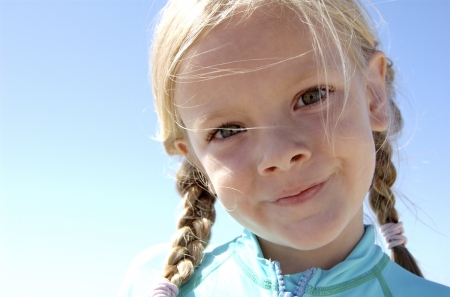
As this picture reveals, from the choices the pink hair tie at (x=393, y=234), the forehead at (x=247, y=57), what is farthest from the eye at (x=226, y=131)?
the pink hair tie at (x=393, y=234)

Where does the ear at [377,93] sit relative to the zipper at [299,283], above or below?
above

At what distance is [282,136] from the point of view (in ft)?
6.67

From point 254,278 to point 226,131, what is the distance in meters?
0.68

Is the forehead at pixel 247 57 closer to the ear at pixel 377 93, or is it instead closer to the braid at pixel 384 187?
the ear at pixel 377 93

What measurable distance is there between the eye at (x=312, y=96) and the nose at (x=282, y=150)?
146mm

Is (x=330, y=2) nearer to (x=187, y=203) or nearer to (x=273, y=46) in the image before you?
(x=273, y=46)

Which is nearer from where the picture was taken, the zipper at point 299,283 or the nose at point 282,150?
the nose at point 282,150

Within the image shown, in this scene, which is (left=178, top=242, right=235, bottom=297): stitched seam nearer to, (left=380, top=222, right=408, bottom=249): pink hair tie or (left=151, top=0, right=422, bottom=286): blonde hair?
(left=151, top=0, right=422, bottom=286): blonde hair

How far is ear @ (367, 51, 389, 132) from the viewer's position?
2473 mm

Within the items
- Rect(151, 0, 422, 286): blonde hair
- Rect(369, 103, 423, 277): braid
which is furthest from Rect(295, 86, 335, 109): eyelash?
Rect(369, 103, 423, 277): braid

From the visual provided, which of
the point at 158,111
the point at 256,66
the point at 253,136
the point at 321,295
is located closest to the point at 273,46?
the point at 256,66

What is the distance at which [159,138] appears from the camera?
2961mm

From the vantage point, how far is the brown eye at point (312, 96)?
6.98ft

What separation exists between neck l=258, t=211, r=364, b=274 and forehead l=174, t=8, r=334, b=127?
764mm
